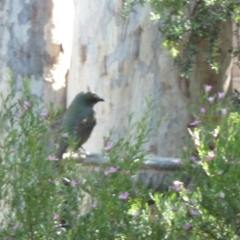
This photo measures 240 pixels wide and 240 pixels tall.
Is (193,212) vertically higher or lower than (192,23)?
lower

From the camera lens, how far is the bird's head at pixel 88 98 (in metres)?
4.87

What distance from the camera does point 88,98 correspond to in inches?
192

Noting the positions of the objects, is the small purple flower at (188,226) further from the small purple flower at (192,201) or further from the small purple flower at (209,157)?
the small purple flower at (209,157)

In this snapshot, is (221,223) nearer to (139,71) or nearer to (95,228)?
(95,228)

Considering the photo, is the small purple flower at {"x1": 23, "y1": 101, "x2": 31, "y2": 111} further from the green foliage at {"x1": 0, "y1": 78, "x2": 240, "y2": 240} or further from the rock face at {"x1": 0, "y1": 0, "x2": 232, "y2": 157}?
the rock face at {"x1": 0, "y1": 0, "x2": 232, "y2": 157}

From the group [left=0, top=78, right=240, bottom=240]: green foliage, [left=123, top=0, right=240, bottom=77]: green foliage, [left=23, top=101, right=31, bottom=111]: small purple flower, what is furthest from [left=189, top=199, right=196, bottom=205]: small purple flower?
[left=123, top=0, right=240, bottom=77]: green foliage

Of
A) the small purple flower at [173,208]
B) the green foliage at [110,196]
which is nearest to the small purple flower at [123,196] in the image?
the green foliage at [110,196]

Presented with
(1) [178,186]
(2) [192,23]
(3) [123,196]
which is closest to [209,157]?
(1) [178,186]

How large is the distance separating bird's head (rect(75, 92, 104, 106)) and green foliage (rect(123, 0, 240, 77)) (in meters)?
0.52

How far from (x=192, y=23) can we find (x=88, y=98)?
75 centimetres

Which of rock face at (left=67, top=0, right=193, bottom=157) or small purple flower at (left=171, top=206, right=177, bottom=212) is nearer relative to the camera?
small purple flower at (left=171, top=206, right=177, bottom=212)

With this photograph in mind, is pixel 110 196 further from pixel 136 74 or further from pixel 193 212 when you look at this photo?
pixel 136 74

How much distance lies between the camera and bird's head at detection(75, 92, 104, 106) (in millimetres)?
4867

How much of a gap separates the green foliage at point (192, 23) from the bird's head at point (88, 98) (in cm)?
52
